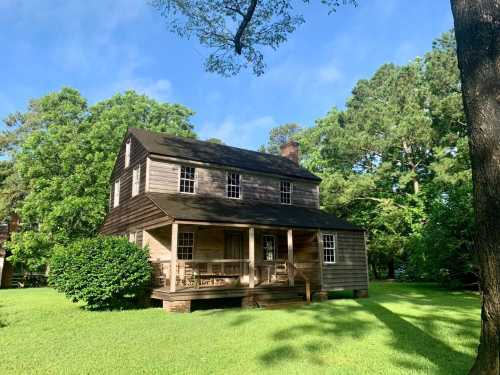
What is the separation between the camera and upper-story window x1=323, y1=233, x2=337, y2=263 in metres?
17.2

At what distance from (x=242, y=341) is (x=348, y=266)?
10.8 m

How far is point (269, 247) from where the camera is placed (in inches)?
730

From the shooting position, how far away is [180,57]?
56.8 ft

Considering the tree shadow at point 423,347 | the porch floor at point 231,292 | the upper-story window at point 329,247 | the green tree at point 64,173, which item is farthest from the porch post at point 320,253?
the green tree at point 64,173

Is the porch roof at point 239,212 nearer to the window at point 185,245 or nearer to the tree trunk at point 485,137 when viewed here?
the window at point 185,245

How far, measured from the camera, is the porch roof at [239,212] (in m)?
13.9

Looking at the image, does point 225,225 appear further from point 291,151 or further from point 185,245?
point 291,151

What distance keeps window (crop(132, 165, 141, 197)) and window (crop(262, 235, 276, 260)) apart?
21.2ft

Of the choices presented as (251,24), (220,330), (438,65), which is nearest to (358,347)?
(220,330)

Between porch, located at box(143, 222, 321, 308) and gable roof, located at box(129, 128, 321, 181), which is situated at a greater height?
gable roof, located at box(129, 128, 321, 181)

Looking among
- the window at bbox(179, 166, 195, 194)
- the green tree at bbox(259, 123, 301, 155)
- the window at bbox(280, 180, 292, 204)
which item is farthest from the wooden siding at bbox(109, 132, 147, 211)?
the green tree at bbox(259, 123, 301, 155)

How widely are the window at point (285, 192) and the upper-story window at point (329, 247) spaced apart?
3.55 m

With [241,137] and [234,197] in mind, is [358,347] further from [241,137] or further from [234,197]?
[241,137]

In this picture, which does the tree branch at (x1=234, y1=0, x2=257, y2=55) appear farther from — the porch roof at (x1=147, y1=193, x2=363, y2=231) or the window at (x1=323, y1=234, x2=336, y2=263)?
the window at (x1=323, y1=234, x2=336, y2=263)
